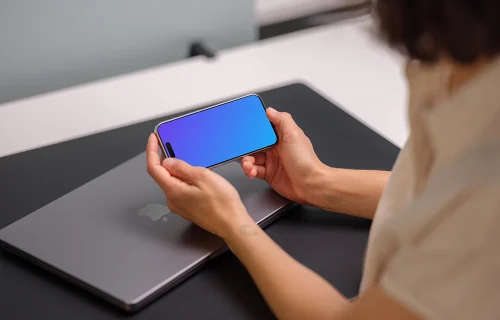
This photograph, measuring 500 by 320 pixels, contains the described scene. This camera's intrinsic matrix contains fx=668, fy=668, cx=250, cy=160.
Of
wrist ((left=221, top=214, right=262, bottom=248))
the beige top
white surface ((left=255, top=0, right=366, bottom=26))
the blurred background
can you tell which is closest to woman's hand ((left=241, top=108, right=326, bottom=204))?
wrist ((left=221, top=214, right=262, bottom=248))

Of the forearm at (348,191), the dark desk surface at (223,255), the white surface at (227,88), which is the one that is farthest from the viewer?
the white surface at (227,88)

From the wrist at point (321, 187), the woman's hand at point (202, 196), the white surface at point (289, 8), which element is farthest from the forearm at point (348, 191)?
the white surface at point (289, 8)

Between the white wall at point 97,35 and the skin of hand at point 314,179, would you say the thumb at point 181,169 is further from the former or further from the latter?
the white wall at point 97,35

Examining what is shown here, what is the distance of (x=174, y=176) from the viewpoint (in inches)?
28.9

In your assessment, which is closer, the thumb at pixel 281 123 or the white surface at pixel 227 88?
the thumb at pixel 281 123

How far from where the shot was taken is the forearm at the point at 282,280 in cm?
61

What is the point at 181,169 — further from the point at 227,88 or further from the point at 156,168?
the point at 227,88

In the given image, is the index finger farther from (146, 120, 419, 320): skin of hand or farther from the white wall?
the white wall

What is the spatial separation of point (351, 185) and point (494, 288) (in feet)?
1.02

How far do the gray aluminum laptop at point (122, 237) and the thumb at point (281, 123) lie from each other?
72mm

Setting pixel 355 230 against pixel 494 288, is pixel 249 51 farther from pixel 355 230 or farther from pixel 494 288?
pixel 494 288

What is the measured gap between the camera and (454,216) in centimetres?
49

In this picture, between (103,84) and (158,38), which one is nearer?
(103,84)

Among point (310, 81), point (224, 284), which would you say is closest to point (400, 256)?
point (224, 284)
